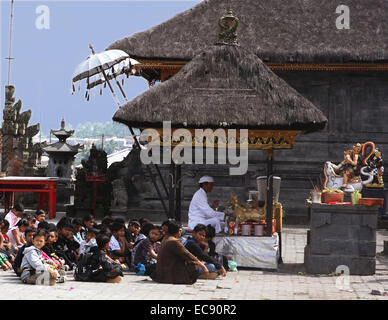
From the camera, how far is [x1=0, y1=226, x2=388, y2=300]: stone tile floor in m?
11.1

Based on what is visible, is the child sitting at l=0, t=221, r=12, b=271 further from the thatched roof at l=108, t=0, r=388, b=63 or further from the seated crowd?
the thatched roof at l=108, t=0, r=388, b=63

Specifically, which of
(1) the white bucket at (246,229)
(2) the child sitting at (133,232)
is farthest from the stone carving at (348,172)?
(2) the child sitting at (133,232)

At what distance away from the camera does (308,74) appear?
25.5 m

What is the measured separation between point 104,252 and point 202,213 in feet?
9.38

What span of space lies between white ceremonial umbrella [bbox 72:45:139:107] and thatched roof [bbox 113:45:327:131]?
4.10 meters

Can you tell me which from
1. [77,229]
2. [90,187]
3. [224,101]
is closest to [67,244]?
[77,229]

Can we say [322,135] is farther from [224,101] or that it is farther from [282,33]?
[224,101]

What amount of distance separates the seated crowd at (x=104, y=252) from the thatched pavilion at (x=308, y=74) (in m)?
10.1

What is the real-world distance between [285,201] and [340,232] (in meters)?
10.7

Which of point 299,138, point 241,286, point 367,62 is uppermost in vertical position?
point 367,62

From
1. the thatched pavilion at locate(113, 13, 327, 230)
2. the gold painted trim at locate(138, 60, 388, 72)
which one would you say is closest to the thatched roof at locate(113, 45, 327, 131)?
the thatched pavilion at locate(113, 13, 327, 230)
